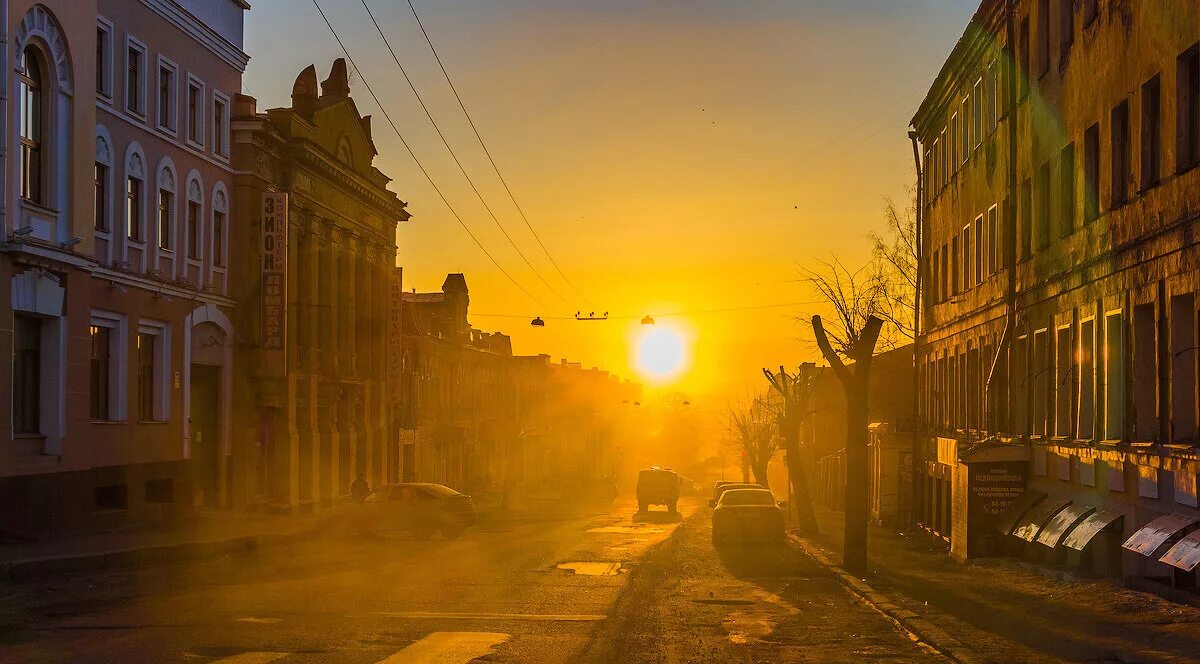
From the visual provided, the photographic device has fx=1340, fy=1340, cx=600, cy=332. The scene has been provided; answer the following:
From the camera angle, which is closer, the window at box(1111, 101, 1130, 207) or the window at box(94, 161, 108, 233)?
the window at box(1111, 101, 1130, 207)

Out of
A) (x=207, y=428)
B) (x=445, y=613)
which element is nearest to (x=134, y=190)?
(x=207, y=428)

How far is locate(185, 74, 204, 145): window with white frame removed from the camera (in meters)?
34.2

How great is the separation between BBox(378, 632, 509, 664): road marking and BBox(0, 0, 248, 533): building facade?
45.6 feet

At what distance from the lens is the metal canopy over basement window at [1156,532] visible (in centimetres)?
1702

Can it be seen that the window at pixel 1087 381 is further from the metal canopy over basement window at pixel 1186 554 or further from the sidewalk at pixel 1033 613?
the metal canopy over basement window at pixel 1186 554

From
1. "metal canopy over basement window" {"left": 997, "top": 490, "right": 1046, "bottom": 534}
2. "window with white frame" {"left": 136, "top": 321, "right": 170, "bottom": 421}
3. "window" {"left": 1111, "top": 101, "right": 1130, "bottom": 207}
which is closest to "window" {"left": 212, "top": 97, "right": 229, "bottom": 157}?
"window with white frame" {"left": 136, "top": 321, "right": 170, "bottom": 421}

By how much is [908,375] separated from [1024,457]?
36.5m

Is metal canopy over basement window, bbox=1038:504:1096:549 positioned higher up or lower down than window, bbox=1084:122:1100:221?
lower down

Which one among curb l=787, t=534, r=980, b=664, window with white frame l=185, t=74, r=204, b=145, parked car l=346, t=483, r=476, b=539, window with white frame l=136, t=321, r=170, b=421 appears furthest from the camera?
window with white frame l=185, t=74, r=204, b=145

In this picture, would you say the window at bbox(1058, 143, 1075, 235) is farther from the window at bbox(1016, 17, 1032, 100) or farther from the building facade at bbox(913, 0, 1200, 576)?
the window at bbox(1016, 17, 1032, 100)

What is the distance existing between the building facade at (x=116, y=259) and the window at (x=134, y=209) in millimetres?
47

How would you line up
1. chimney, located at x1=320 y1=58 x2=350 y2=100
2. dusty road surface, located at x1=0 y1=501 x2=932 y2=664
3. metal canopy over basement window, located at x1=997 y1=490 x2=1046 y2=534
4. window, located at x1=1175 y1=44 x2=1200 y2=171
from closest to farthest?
dusty road surface, located at x1=0 y1=501 x2=932 y2=664 → window, located at x1=1175 y1=44 x2=1200 y2=171 → metal canopy over basement window, located at x1=997 y1=490 x2=1046 y2=534 → chimney, located at x1=320 y1=58 x2=350 y2=100

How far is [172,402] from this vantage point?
33.6 m

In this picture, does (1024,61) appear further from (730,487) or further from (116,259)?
(116,259)
